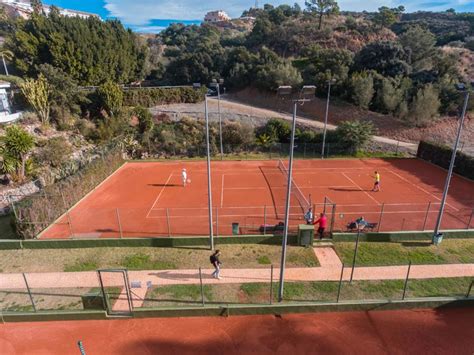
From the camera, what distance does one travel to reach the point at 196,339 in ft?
33.1

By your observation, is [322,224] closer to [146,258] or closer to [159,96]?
[146,258]

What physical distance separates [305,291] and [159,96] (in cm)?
4173

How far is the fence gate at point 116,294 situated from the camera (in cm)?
1073

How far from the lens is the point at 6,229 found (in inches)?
703

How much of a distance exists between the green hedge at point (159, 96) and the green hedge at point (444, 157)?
30097mm

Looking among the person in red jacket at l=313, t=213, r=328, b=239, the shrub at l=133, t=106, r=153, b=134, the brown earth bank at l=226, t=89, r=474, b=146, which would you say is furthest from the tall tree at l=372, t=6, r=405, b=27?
the person in red jacket at l=313, t=213, r=328, b=239

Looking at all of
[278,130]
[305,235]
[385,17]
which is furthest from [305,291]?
[385,17]

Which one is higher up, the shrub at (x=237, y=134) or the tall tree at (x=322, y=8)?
the tall tree at (x=322, y=8)

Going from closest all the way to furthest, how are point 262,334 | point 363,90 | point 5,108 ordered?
point 262,334 < point 5,108 < point 363,90

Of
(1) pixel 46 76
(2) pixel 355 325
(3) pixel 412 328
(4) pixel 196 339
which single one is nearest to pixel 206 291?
(4) pixel 196 339

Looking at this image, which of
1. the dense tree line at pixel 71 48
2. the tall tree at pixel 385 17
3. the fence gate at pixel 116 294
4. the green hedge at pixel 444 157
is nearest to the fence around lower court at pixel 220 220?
the fence gate at pixel 116 294

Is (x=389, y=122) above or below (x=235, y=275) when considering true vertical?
above

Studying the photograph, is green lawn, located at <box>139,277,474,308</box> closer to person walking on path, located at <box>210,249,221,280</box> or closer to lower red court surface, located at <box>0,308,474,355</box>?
person walking on path, located at <box>210,249,221,280</box>

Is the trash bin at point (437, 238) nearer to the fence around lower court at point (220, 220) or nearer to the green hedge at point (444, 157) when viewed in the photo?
the fence around lower court at point (220, 220)
